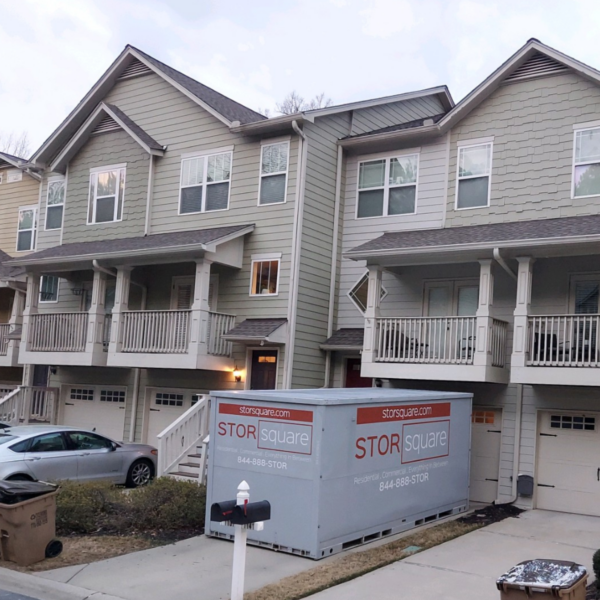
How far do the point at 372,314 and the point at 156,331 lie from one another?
5.18m

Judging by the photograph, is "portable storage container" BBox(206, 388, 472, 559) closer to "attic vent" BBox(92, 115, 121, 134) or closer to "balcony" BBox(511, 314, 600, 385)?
"balcony" BBox(511, 314, 600, 385)

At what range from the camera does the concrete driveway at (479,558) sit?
8500mm

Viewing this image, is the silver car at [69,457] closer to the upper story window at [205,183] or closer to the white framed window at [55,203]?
the upper story window at [205,183]

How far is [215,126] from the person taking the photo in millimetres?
18562

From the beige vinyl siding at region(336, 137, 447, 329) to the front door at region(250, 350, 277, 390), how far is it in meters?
1.81

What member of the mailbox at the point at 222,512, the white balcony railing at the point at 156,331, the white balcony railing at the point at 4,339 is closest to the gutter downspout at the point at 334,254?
the white balcony railing at the point at 156,331

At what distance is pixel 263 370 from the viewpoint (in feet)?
56.9

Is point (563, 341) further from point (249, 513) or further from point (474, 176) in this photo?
point (249, 513)

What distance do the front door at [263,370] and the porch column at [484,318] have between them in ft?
16.4

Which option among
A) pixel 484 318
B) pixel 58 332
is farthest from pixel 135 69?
pixel 484 318

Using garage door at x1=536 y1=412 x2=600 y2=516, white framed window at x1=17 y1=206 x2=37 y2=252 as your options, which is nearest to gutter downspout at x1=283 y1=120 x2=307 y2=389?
garage door at x1=536 y1=412 x2=600 y2=516

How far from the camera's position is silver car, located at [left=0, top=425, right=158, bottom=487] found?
13.2 metres

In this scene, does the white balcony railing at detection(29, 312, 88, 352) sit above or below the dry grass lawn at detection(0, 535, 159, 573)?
above

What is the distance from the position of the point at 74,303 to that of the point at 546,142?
1308 cm
